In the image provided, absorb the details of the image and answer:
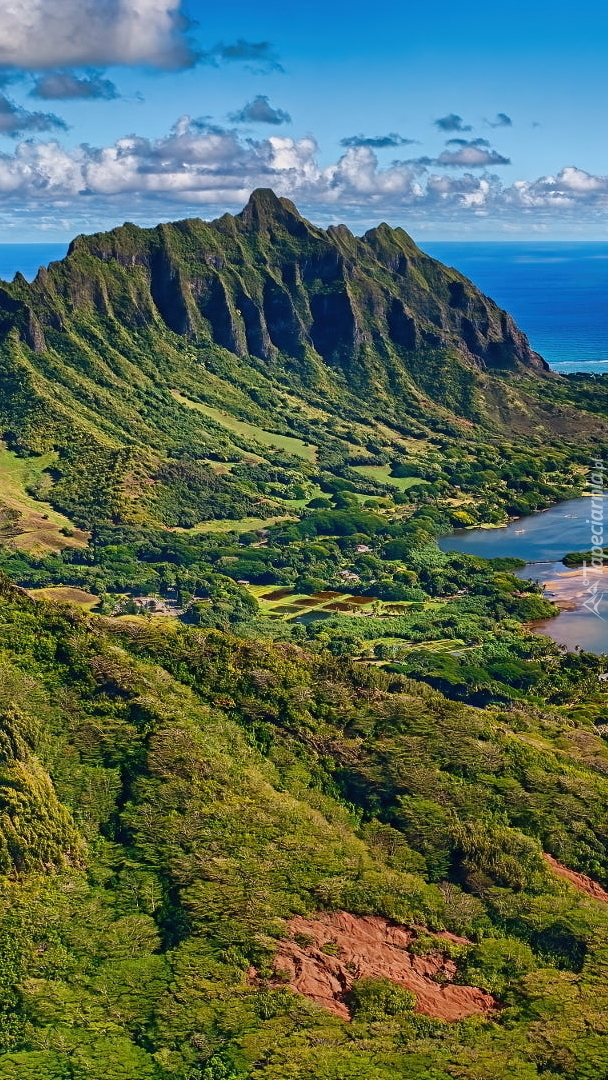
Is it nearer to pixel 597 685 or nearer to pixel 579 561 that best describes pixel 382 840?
pixel 597 685

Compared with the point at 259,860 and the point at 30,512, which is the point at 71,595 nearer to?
the point at 30,512

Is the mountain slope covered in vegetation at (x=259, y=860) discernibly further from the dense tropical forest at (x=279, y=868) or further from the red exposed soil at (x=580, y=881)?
the red exposed soil at (x=580, y=881)

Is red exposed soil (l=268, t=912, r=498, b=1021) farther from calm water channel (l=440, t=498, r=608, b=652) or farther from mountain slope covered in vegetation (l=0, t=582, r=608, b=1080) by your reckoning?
calm water channel (l=440, t=498, r=608, b=652)

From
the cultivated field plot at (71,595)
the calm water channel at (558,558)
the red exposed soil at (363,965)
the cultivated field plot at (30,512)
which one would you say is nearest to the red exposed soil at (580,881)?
the red exposed soil at (363,965)

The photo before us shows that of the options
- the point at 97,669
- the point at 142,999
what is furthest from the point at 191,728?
the point at 142,999

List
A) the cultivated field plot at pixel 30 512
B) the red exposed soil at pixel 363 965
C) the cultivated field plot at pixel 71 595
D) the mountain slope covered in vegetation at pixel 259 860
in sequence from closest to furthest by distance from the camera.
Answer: the mountain slope covered in vegetation at pixel 259 860
the red exposed soil at pixel 363 965
the cultivated field plot at pixel 71 595
the cultivated field plot at pixel 30 512

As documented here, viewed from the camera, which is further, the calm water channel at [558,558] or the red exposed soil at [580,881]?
the calm water channel at [558,558]

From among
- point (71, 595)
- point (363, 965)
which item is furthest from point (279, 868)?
point (71, 595)

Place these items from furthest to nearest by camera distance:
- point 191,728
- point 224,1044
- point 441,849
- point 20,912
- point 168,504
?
1. point 168,504
2. point 191,728
3. point 441,849
4. point 20,912
5. point 224,1044

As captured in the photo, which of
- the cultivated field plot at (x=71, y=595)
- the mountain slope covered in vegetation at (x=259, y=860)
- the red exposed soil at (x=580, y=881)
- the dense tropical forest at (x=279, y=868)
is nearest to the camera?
the mountain slope covered in vegetation at (x=259, y=860)
